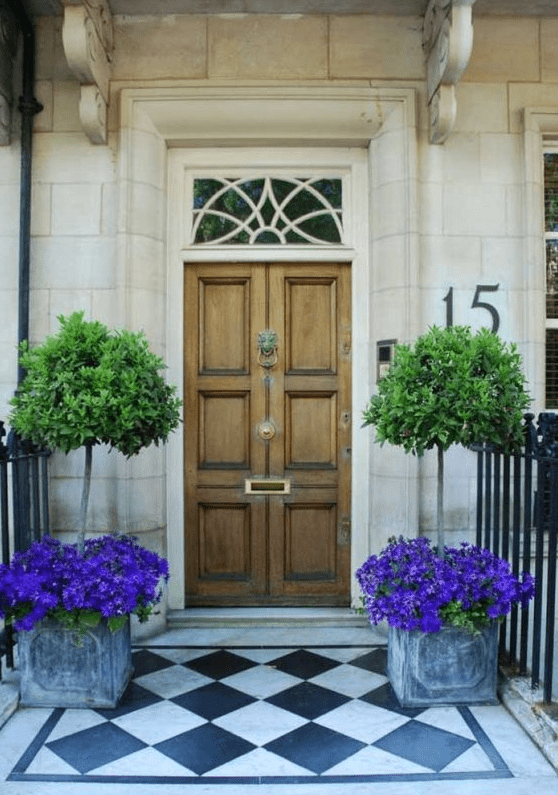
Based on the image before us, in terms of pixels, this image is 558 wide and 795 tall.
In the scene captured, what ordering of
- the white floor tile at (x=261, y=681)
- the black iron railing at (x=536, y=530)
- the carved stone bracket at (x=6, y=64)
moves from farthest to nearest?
1. the carved stone bracket at (x=6, y=64)
2. the white floor tile at (x=261, y=681)
3. the black iron railing at (x=536, y=530)

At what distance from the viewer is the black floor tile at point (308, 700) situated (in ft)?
11.0

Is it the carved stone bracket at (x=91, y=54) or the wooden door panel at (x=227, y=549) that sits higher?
the carved stone bracket at (x=91, y=54)

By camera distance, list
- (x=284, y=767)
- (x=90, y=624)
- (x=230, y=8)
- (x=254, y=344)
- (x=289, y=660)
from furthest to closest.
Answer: (x=254, y=344), (x=230, y=8), (x=289, y=660), (x=90, y=624), (x=284, y=767)

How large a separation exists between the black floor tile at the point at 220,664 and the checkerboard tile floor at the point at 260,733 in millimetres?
11

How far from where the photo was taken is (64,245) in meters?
4.46

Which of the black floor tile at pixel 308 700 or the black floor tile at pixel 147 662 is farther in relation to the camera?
the black floor tile at pixel 147 662

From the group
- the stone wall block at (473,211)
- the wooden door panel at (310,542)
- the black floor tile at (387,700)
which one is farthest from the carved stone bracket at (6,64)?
the black floor tile at (387,700)

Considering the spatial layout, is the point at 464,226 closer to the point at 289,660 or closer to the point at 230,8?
the point at 230,8

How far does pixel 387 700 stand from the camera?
3.46m

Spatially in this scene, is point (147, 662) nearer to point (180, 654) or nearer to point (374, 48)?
point (180, 654)

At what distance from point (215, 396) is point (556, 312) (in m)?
2.18

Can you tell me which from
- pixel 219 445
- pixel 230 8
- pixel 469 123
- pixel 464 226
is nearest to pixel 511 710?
pixel 219 445

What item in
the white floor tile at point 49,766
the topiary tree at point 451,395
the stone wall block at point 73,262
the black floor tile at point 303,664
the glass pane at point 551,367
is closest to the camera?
the white floor tile at point 49,766

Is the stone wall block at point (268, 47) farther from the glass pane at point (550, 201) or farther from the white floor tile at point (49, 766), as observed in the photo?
the white floor tile at point (49, 766)
